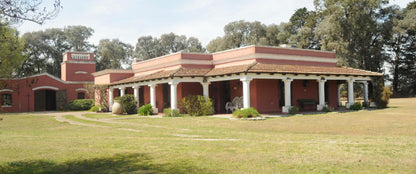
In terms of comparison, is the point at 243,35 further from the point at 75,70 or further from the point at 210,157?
the point at 210,157

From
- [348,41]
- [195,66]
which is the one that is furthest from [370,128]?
[348,41]

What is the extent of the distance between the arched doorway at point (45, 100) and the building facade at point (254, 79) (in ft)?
47.3

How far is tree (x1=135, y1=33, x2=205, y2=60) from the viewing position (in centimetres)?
6600

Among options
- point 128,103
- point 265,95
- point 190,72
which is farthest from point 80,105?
point 265,95

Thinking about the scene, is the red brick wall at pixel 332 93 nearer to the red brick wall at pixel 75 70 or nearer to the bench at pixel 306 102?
the bench at pixel 306 102

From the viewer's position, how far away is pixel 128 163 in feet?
22.1

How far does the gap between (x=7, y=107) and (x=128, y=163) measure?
31.8 m

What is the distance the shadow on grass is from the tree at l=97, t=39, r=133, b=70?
177 feet

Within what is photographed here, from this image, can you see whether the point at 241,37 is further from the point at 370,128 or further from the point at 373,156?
the point at 373,156

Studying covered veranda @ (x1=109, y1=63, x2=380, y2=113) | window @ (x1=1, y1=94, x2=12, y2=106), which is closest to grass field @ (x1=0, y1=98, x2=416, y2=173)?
covered veranda @ (x1=109, y1=63, x2=380, y2=113)

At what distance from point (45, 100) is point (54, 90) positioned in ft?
5.09

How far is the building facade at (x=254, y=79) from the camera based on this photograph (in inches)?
794

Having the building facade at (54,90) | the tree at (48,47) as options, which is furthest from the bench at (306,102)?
the tree at (48,47)

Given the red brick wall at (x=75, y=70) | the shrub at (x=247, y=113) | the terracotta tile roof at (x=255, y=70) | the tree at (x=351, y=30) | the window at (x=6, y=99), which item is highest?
the tree at (x=351, y=30)
